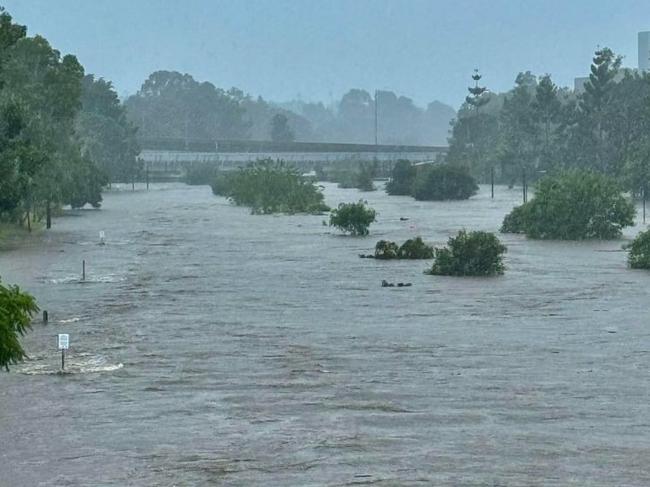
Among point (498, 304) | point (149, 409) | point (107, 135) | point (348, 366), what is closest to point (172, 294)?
point (498, 304)

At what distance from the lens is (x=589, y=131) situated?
148625mm

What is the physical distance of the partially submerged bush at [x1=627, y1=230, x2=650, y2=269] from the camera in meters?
64.2

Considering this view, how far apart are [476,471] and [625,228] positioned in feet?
225

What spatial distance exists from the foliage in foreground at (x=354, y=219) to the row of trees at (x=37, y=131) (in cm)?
1572

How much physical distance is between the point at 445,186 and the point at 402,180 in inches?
476

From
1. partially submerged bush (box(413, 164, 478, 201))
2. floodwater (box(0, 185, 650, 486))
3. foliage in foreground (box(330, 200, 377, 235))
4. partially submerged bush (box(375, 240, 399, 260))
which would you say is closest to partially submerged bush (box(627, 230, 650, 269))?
floodwater (box(0, 185, 650, 486))

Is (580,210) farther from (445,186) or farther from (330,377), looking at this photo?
(445,186)

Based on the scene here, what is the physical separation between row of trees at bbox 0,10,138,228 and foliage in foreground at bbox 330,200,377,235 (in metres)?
15.7

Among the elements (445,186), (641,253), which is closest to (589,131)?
(445,186)

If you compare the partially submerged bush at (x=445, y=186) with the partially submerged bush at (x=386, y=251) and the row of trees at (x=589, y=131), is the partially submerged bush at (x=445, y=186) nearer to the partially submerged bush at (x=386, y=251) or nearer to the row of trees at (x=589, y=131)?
the row of trees at (x=589, y=131)

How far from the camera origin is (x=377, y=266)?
222 ft

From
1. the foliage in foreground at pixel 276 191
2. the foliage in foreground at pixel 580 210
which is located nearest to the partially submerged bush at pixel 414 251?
the foliage in foreground at pixel 580 210

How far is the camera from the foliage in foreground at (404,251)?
71750mm

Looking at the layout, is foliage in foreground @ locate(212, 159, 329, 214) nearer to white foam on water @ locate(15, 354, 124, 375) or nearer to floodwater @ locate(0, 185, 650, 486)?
floodwater @ locate(0, 185, 650, 486)
